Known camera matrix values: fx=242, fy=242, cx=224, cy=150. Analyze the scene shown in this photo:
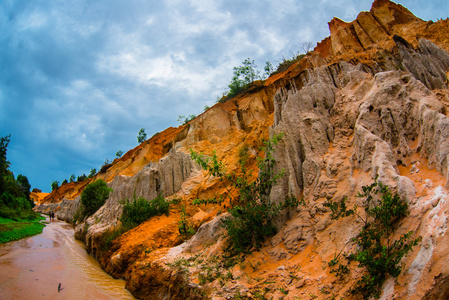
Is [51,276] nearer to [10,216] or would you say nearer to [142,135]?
[10,216]

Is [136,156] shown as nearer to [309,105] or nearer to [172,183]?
[172,183]

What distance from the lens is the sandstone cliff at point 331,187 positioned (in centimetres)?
455

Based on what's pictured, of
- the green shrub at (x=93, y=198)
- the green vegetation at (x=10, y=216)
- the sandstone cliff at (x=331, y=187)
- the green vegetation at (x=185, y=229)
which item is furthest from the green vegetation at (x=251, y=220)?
the green shrub at (x=93, y=198)

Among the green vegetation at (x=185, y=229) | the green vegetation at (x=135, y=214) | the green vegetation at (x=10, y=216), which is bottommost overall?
the green vegetation at (x=185, y=229)

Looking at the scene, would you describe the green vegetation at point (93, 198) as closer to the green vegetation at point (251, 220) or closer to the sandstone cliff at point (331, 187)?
the sandstone cliff at point (331, 187)

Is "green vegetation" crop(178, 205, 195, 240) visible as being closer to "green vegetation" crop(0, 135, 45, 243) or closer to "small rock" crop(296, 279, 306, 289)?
"small rock" crop(296, 279, 306, 289)

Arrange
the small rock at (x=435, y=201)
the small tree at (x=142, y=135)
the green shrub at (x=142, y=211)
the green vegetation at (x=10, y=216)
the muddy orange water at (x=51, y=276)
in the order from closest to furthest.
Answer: the small rock at (x=435, y=201), the muddy orange water at (x=51, y=276), the green shrub at (x=142, y=211), the green vegetation at (x=10, y=216), the small tree at (x=142, y=135)

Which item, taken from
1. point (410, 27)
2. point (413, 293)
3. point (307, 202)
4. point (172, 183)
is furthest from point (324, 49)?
point (413, 293)

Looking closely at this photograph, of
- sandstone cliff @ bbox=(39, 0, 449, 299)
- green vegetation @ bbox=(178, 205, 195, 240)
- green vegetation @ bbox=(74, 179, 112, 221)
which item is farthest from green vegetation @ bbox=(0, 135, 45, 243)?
green vegetation @ bbox=(178, 205, 195, 240)

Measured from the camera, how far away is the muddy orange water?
7.43m

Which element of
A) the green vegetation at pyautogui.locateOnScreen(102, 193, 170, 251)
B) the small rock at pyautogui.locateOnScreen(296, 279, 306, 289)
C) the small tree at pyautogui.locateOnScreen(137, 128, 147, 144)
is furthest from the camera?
the small tree at pyautogui.locateOnScreen(137, 128, 147, 144)

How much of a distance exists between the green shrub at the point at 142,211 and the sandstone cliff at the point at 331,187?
63cm

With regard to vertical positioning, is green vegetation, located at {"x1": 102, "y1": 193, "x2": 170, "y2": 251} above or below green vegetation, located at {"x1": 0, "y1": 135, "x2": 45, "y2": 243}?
below

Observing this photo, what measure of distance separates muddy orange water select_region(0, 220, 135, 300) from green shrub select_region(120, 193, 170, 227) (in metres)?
2.43
